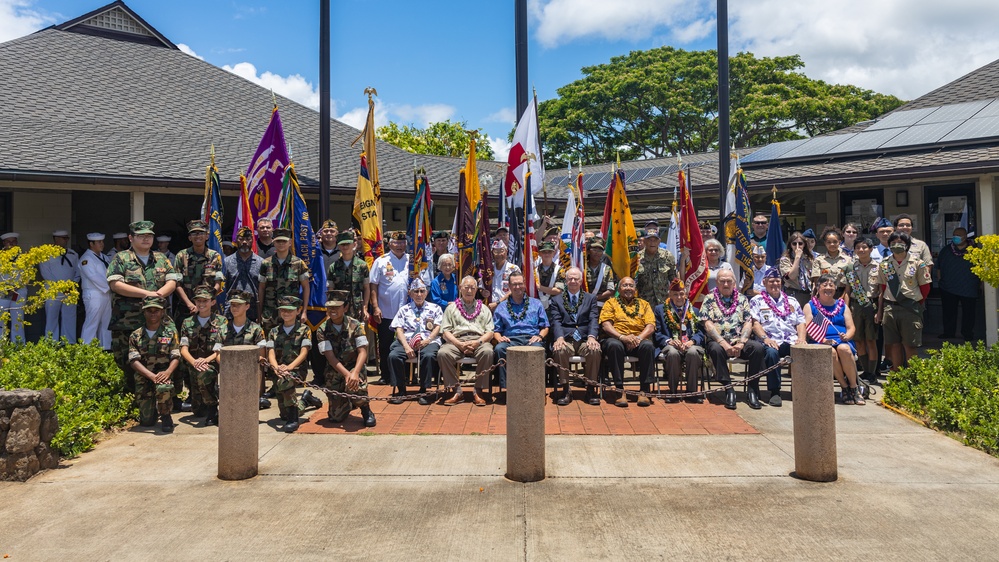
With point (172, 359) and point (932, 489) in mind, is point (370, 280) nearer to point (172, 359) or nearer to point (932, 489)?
point (172, 359)

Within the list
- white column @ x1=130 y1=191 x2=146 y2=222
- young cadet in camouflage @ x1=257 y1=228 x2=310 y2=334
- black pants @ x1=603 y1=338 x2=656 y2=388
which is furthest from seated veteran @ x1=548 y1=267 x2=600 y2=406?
white column @ x1=130 y1=191 x2=146 y2=222

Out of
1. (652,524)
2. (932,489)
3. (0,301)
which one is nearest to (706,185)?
(932,489)

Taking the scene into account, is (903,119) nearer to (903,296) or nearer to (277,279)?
(903,296)

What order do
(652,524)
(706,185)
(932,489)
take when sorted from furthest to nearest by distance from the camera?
(706,185) → (932,489) → (652,524)

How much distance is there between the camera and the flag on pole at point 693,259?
8.92 metres

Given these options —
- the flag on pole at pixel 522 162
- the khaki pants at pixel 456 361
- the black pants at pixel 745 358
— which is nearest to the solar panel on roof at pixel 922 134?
the black pants at pixel 745 358

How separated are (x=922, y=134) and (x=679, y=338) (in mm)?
8424

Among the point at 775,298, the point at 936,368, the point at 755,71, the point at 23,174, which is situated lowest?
the point at 936,368

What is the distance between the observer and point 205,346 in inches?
276

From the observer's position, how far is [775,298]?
26.6 feet

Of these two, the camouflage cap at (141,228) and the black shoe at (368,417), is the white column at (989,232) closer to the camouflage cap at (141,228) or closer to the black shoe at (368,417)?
the black shoe at (368,417)

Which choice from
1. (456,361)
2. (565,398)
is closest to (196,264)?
(456,361)

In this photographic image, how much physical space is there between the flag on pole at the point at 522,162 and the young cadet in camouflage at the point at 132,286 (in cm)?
438

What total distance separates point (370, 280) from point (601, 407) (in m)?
3.29
